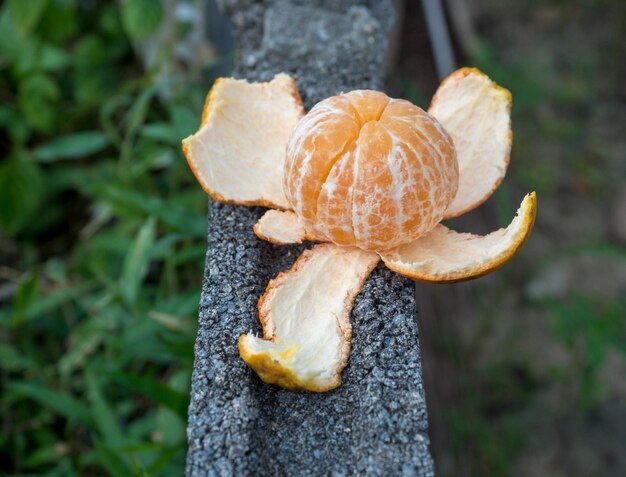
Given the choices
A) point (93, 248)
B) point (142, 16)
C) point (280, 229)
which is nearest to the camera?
point (280, 229)

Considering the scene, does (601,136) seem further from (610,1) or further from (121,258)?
(121,258)

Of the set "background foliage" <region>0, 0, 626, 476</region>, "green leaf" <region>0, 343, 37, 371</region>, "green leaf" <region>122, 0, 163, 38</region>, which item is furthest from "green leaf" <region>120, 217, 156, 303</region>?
"green leaf" <region>122, 0, 163, 38</region>

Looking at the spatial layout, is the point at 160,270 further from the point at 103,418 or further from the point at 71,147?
the point at 103,418

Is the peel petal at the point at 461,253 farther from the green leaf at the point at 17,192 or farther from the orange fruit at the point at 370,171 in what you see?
the green leaf at the point at 17,192

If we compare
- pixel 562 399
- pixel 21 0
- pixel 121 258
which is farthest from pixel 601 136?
pixel 21 0

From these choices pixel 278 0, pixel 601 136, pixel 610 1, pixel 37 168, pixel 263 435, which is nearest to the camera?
pixel 263 435

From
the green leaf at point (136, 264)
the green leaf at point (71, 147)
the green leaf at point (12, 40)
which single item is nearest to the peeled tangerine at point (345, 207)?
the green leaf at point (136, 264)

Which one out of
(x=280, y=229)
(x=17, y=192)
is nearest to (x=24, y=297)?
(x=17, y=192)
